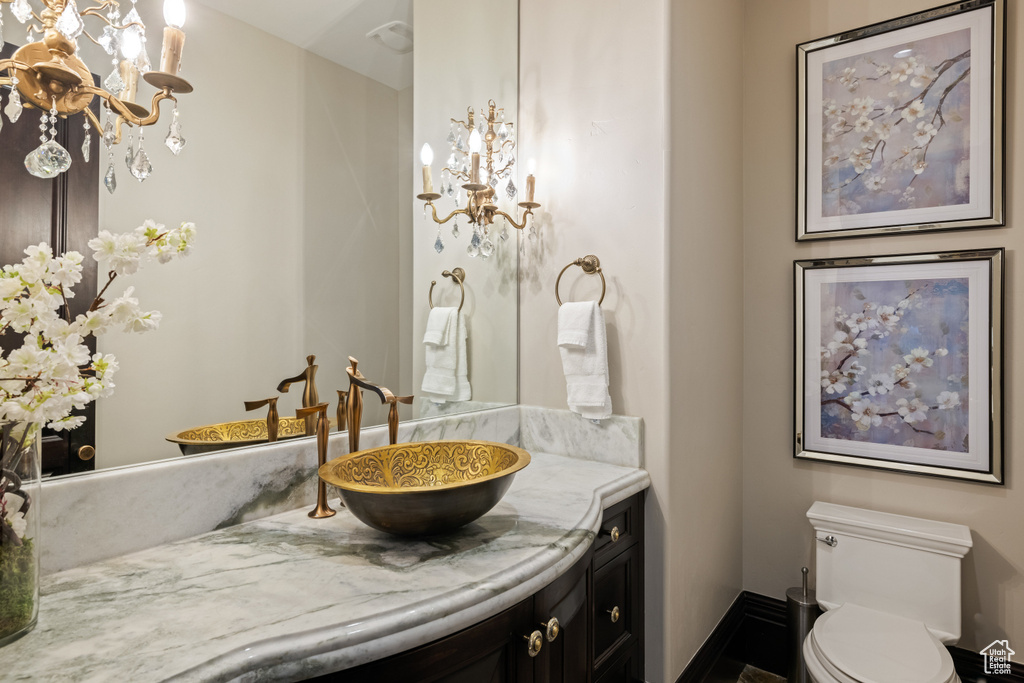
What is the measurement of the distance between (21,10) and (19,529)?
30.2 inches

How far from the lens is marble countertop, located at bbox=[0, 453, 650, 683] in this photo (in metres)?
0.69

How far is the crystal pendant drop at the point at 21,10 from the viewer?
830 millimetres

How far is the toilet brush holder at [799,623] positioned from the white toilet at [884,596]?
80 mm

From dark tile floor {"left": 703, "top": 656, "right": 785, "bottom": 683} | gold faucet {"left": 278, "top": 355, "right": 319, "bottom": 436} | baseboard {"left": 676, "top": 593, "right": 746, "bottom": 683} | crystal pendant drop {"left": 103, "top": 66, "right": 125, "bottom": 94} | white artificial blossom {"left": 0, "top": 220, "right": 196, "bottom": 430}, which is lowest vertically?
dark tile floor {"left": 703, "top": 656, "right": 785, "bottom": 683}

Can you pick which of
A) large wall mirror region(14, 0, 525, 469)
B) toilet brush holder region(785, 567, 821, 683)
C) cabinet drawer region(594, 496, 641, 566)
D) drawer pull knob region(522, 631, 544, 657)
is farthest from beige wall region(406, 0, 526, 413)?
toilet brush holder region(785, 567, 821, 683)

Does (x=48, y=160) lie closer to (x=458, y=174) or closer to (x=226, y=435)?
(x=226, y=435)

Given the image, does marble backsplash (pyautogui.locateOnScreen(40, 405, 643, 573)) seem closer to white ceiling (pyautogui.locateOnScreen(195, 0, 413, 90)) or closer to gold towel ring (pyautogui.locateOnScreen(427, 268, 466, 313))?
gold towel ring (pyautogui.locateOnScreen(427, 268, 466, 313))

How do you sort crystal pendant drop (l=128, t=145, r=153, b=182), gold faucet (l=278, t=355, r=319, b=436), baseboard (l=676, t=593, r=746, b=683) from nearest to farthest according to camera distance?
crystal pendant drop (l=128, t=145, r=153, b=182), gold faucet (l=278, t=355, r=319, b=436), baseboard (l=676, t=593, r=746, b=683)

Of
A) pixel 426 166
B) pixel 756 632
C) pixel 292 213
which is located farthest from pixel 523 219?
pixel 756 632

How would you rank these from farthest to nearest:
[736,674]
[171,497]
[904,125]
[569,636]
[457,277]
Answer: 1. [736,674]
2. [904,125]
3. [457,277]
4. [569,636]
5. [171,497]

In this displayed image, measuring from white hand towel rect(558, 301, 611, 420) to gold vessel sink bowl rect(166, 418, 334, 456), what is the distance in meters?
0.83

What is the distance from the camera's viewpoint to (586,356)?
1.70 metres

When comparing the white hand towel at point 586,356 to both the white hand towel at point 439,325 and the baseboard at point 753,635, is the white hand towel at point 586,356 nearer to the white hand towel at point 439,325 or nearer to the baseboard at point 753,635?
the white hand towel at point 439,325

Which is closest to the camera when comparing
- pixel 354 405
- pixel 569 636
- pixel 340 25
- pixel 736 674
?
pixel 569 636
